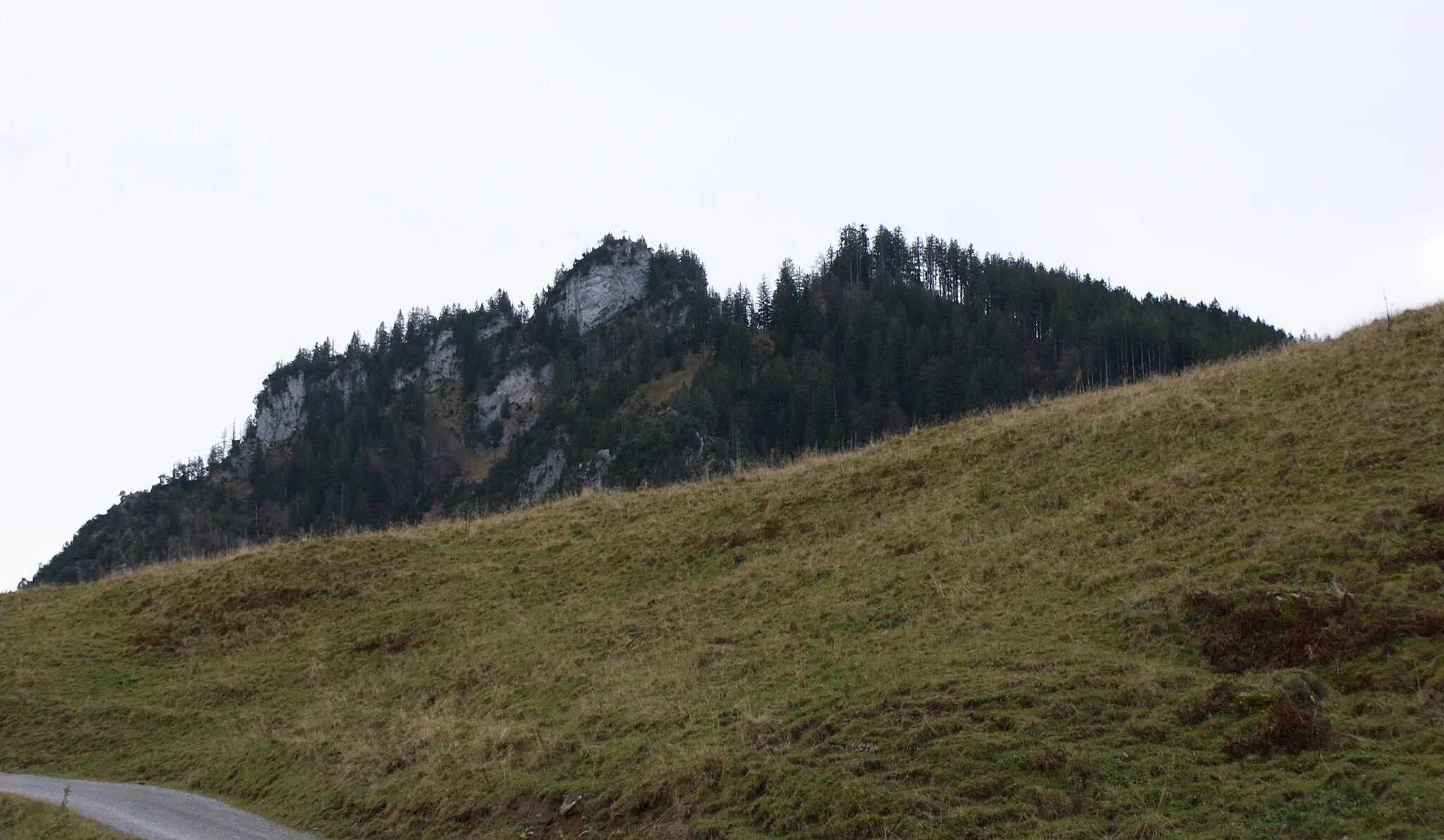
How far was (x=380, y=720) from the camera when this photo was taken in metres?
18.7

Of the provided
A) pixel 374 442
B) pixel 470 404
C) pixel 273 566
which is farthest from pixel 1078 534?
pixel 470 404

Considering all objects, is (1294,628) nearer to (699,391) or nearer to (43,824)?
(43,824)

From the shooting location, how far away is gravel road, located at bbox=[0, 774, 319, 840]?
14000mm

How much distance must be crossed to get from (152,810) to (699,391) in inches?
4159

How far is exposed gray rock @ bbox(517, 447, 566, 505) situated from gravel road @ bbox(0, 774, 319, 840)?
112494 millimetres

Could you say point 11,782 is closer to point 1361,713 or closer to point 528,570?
point 528,570

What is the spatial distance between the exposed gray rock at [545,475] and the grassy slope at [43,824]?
4526 inches

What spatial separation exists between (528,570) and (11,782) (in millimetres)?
12506

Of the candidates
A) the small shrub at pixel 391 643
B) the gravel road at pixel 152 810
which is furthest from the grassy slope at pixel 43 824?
the small shrub at pixel 391 643

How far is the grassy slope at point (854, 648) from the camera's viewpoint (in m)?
10.2

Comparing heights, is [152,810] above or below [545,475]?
below

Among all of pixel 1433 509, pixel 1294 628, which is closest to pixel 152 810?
pixel 1294 628

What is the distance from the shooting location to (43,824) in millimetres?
14281

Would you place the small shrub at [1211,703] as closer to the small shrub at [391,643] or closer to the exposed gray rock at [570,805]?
the exposed gray rock at [570,805]
